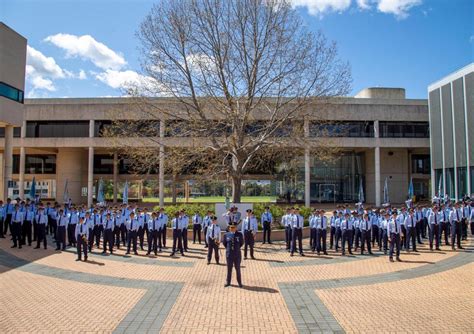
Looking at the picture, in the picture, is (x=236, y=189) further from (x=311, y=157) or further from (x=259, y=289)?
(x=311, y=157)

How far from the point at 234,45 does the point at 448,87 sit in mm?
20669

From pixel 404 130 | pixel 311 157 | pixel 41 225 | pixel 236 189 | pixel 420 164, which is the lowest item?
pixel 41 225

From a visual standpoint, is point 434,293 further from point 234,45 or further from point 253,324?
point 234,45

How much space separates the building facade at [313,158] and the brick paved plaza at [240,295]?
21.4 meters

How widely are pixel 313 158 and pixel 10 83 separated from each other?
85.6 feet

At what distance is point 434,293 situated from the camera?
30.0ft

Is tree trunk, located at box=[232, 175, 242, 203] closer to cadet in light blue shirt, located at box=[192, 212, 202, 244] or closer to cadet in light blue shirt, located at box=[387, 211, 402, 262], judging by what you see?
cadet in light blue shirt, located at box=[192, 212, 202, 244]

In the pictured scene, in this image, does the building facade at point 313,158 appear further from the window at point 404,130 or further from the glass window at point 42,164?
the window at point 404,130

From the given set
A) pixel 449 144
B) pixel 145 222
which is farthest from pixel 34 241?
pixel 449 144

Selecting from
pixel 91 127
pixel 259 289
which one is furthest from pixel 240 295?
pixel 91 127

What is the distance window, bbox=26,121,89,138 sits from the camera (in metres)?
39.8

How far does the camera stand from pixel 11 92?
2458cm

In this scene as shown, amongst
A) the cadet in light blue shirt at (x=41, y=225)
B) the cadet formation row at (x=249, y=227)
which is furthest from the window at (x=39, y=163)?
the cadet in light blue shirt at (x=41, y=225)

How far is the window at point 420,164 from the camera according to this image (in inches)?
1745
